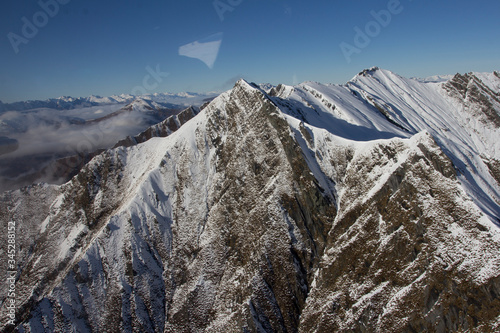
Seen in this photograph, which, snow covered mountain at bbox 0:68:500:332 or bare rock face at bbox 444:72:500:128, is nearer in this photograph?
snow covered mountain at bbox 0:68:500:332

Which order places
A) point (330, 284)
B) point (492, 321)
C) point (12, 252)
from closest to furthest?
Result: point (492, 321), point (330, 284), point (12, 252)

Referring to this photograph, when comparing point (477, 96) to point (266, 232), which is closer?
point (266, 232)

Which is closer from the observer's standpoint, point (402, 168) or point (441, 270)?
point (441, 270)

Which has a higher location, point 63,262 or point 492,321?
point 63,262

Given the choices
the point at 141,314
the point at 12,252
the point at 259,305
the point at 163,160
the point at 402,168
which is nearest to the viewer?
the point at 402,168

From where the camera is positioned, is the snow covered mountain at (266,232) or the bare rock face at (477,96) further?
the bare rock face at (477,96)

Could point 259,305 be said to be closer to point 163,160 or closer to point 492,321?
point 492,321

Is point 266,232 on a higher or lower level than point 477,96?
lower

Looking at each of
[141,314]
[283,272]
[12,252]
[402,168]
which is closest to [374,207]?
[402,168]
